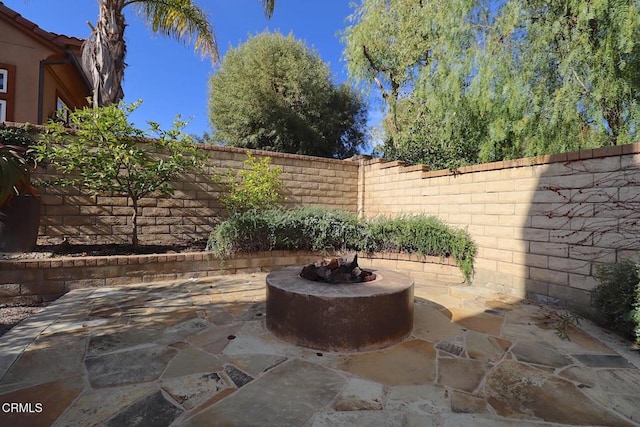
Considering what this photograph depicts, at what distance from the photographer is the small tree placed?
439cm

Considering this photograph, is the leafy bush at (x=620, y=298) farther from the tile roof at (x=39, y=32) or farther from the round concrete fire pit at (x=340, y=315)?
the tile roof at (x=39, y=32)

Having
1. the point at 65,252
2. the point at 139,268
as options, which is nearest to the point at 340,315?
the point at 139,268

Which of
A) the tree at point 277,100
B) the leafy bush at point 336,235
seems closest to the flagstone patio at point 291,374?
the leafy bush at point 336,235

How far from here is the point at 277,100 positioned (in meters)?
10.3

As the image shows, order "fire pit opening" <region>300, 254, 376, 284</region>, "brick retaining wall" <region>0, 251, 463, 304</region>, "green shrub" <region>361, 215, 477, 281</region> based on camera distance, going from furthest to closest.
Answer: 1. "green shrub" <region>361, 215, 477, 281</region>
2. "brick retaining wall" <region>0, 251, 463, 304</region>
3. "fire pit opening" <region>300, 254, 376, 284</region>

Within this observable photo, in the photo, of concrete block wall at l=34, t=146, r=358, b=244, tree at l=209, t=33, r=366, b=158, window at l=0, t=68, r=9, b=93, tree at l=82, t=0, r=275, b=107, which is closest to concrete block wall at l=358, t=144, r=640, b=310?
concrete block wall at l=34, t=146, r=358, b=244

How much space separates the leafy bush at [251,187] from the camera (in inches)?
236

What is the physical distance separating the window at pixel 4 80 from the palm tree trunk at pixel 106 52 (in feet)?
10.6

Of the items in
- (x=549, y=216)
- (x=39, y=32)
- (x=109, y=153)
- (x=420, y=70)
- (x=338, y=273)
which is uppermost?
(x=39, y=32)

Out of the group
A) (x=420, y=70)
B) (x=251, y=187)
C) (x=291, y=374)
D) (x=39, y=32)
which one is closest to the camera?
(x=291, y=374)

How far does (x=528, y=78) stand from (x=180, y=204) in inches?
244

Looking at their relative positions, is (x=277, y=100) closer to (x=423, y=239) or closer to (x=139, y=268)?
(x=423, y=239)

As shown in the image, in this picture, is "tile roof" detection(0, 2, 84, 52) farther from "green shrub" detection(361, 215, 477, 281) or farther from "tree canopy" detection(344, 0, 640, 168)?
"green shrub" detection(361, 215, 477, 281)

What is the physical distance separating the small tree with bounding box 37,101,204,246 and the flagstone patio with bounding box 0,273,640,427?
7.01ft
